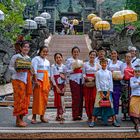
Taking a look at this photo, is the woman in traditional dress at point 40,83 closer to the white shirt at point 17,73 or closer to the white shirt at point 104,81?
Answer: the white shirt at point 17,73

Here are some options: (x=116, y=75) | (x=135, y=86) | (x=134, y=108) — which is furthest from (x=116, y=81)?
(x=134, y=108)

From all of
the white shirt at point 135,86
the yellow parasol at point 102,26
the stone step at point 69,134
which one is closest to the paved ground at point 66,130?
the stone step at point 69,134

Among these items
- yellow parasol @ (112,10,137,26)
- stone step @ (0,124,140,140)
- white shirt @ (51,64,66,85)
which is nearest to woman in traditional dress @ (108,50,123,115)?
white shirt @ (51,64,66,85)

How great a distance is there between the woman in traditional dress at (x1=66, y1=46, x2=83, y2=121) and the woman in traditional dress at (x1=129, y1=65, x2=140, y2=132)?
1309 mm

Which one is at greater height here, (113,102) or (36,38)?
(36,38)

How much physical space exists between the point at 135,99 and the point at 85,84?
1.24 meters

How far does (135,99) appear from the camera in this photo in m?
8.08

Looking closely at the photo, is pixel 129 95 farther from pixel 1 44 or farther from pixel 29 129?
pixel 1 44

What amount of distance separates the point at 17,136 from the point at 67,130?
0.99 meters

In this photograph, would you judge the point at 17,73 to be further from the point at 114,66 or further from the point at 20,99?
the point at 114,66

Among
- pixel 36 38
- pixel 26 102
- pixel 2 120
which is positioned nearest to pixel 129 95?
pixel 26 102

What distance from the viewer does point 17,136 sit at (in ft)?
24.2

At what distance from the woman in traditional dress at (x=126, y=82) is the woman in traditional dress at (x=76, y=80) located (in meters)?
0.97

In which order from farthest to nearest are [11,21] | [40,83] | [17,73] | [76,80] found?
[11,21], [76,80], [40,83], [17,73]
